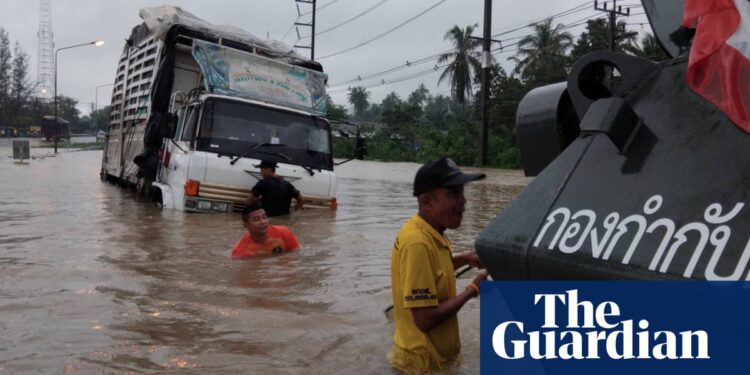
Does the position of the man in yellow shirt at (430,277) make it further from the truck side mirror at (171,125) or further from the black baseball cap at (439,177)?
the truck side mirror at (171,125)

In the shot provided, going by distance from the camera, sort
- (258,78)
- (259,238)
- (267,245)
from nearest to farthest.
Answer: (259,238), (267,245), (258,78)

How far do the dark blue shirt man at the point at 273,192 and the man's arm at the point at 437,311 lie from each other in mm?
7509

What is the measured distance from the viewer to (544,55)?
42.1m

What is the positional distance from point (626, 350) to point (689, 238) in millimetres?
331

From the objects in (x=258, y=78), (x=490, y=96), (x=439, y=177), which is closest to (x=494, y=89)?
(x=490, y=96)

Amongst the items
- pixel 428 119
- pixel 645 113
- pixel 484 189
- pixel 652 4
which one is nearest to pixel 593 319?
pixel 645 113

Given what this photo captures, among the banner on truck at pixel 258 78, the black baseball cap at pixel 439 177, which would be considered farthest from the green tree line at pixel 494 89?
the black baseball cap at pixel 439 177

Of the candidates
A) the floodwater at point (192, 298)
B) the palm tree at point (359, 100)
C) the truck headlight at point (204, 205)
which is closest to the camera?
the floodwater at point (192, 298)

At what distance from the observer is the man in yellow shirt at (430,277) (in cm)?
302

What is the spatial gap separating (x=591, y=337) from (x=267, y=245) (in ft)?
19.3

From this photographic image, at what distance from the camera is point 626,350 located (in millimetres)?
1861

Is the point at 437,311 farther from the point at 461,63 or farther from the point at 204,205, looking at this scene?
the point at 461,63

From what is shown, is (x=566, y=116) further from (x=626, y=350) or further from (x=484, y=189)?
(x=484, y=189)

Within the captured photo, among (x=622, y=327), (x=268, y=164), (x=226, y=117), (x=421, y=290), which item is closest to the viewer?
(x=622, y=327)
